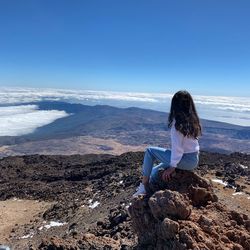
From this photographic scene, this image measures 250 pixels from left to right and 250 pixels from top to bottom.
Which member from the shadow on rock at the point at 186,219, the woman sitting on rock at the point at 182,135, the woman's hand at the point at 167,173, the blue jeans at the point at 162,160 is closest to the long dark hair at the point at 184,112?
the woman sitting on rock at the point at 182,135

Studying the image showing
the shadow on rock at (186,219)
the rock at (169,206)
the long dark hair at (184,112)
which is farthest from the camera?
the long dark hair at (184,112)

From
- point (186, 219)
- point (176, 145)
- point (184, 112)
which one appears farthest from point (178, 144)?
point (186, 219)

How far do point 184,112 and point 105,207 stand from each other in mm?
10270

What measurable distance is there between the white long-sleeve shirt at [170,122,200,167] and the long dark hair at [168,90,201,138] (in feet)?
0.36

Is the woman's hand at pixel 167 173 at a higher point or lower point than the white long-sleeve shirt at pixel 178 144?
lower

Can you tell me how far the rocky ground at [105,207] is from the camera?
867cm

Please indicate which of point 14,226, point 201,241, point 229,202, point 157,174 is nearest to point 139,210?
point 157,174

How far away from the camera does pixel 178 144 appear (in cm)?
883

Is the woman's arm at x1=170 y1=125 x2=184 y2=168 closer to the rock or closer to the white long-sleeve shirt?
the white long-sleeve shirt

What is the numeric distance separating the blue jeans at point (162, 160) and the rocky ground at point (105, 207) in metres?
0.40

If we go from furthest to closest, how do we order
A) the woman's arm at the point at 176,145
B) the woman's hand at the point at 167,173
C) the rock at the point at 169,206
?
the woman's hand at the point at 167,173
the woman's arm at the point at 176,145
the rock at the point at 169,206

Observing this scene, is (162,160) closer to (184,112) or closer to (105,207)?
(184,112)

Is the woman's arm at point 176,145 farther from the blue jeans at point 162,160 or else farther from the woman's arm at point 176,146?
the blue jeans at point 162,160

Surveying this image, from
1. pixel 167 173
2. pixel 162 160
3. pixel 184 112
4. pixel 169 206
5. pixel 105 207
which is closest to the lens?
pixel 169 206
